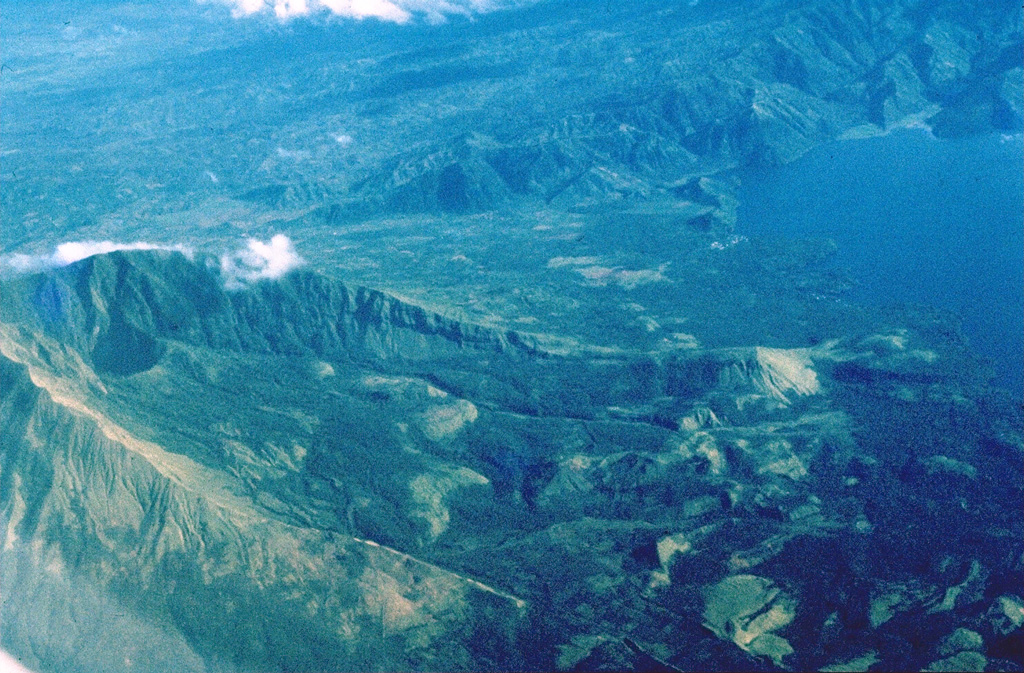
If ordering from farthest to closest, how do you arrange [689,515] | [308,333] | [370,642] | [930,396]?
[308,333] → [930,396] → [689,515] → [370,642]

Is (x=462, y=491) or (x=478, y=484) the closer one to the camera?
(x=462, y=491)

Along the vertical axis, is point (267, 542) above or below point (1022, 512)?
above

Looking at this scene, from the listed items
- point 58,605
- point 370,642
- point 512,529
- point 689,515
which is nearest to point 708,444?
point 689,515

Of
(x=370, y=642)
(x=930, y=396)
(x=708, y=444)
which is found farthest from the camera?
(x=930, y=396)

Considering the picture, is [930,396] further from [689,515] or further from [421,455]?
[421,455]

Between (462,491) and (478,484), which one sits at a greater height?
(462,491)

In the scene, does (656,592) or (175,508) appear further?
(175,508)
